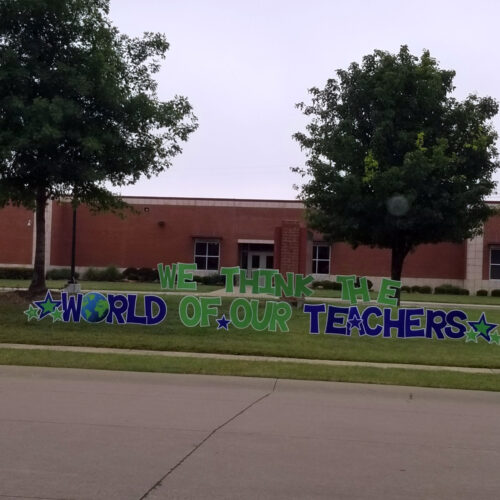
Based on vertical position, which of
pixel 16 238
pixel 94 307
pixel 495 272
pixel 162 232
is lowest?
pixel 94 307

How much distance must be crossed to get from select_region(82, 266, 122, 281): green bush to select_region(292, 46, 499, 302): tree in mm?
22140

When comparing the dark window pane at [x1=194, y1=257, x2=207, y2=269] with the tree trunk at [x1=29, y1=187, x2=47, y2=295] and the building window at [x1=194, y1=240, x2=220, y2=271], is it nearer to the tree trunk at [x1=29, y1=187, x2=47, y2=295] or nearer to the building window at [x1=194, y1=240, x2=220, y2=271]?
the building window at [x1=194, y1=240, x2=220, y2=271]

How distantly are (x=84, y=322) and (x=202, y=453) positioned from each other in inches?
480

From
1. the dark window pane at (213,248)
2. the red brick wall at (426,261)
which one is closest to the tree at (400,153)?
the red brick wall at (426,261)

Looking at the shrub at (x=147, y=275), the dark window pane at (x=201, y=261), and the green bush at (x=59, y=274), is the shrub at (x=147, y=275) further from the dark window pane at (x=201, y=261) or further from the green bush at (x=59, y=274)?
the green bush at (x=59, y=274)

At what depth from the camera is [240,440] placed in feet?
24.2

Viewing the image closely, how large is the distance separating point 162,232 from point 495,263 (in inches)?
861

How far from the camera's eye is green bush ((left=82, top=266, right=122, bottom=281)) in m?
43.9

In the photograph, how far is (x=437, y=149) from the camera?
71.6 ft

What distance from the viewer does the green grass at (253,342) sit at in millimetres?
14656

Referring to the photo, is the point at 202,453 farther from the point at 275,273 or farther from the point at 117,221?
the point at 117,221

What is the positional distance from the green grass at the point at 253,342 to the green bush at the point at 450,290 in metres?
26.2

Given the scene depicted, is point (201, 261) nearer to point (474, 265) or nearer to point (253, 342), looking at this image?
point (474, 265)

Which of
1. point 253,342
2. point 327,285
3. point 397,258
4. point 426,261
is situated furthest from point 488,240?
point 253,342
